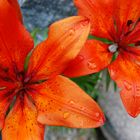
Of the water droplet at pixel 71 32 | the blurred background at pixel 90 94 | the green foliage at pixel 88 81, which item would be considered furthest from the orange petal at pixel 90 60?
the blurred background at pixel 90 94

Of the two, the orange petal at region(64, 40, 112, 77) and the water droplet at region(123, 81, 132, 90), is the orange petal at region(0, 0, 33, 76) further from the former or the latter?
the water droplet at region(123, 81, 132, 90)

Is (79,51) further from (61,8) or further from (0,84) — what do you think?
(61,8)

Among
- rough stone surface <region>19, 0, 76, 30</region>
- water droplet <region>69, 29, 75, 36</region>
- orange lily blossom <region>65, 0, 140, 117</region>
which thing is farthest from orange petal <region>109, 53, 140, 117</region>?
rough stone surface <region>19, 0, 76, 30</region>

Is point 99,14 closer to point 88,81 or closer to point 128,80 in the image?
point 128,80

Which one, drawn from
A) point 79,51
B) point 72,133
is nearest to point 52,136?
point 72,133

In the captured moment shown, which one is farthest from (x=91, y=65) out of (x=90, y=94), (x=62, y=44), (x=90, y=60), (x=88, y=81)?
(x=90, y=94)

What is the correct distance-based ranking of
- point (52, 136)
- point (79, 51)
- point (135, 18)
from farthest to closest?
point (52, 136), point (135, 18), point (79, 51)
